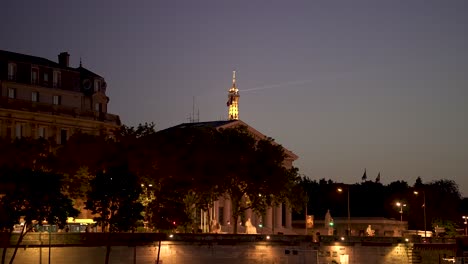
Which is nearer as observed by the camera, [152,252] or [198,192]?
[152,252]

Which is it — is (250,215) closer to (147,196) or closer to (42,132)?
(42,132)

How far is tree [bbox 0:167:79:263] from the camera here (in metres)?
84.6

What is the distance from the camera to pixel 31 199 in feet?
279

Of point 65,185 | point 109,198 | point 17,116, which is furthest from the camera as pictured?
point 17,116

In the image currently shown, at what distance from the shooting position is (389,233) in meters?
183

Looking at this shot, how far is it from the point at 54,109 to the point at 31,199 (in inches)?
1549

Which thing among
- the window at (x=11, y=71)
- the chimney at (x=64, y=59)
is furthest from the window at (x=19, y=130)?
the chimney at (x=64, y=59)

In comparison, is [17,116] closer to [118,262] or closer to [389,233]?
[118,262]

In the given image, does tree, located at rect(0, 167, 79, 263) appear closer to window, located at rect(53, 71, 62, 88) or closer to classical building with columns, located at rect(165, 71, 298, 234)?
window, located at rect(53, 71, 62, 88)

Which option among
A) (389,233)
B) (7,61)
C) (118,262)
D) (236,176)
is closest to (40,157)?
(118,262)

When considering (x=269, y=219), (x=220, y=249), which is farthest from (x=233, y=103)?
(x=220, y=249)

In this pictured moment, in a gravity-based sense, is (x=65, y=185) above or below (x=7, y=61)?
below

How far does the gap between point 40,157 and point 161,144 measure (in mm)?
16303

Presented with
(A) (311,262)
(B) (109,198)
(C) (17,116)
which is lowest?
(A) (311,262)
